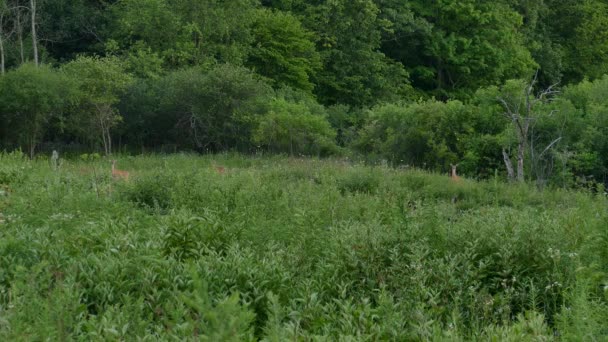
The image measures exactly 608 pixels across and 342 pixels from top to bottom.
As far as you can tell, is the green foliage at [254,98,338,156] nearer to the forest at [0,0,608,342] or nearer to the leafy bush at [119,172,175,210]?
the forest at [0,0,608,342]

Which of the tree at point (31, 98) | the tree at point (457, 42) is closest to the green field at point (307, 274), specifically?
the tree at point (31, 98)

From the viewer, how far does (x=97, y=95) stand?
31859 mm

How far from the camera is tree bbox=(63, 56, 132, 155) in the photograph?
3162 centimetres

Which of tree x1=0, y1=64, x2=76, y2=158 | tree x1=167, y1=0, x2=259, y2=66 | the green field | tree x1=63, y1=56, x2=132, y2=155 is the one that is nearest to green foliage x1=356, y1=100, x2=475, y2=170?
tree x1=63, y1=56, x2=132, y2=155

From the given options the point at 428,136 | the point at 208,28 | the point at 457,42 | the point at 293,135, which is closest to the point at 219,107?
the point at 293,135

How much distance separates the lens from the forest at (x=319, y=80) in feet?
93.2

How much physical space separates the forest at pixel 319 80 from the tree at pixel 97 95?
79 millimetres

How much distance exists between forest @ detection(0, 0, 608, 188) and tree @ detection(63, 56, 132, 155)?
0.08m

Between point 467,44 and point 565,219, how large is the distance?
140 feet

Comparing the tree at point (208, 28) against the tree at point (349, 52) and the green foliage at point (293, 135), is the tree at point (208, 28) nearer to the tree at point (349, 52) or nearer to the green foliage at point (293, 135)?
the tree at point (349, 52)

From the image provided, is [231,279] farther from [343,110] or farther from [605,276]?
[343,110]

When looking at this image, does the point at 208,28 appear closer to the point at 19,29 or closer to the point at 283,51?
the point at 283,51

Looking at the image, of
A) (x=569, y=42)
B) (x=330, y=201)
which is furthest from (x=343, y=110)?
(x=330, y=201)

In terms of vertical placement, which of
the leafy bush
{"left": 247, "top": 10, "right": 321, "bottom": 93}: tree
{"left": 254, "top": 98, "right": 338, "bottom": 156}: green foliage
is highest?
the leafy bush
